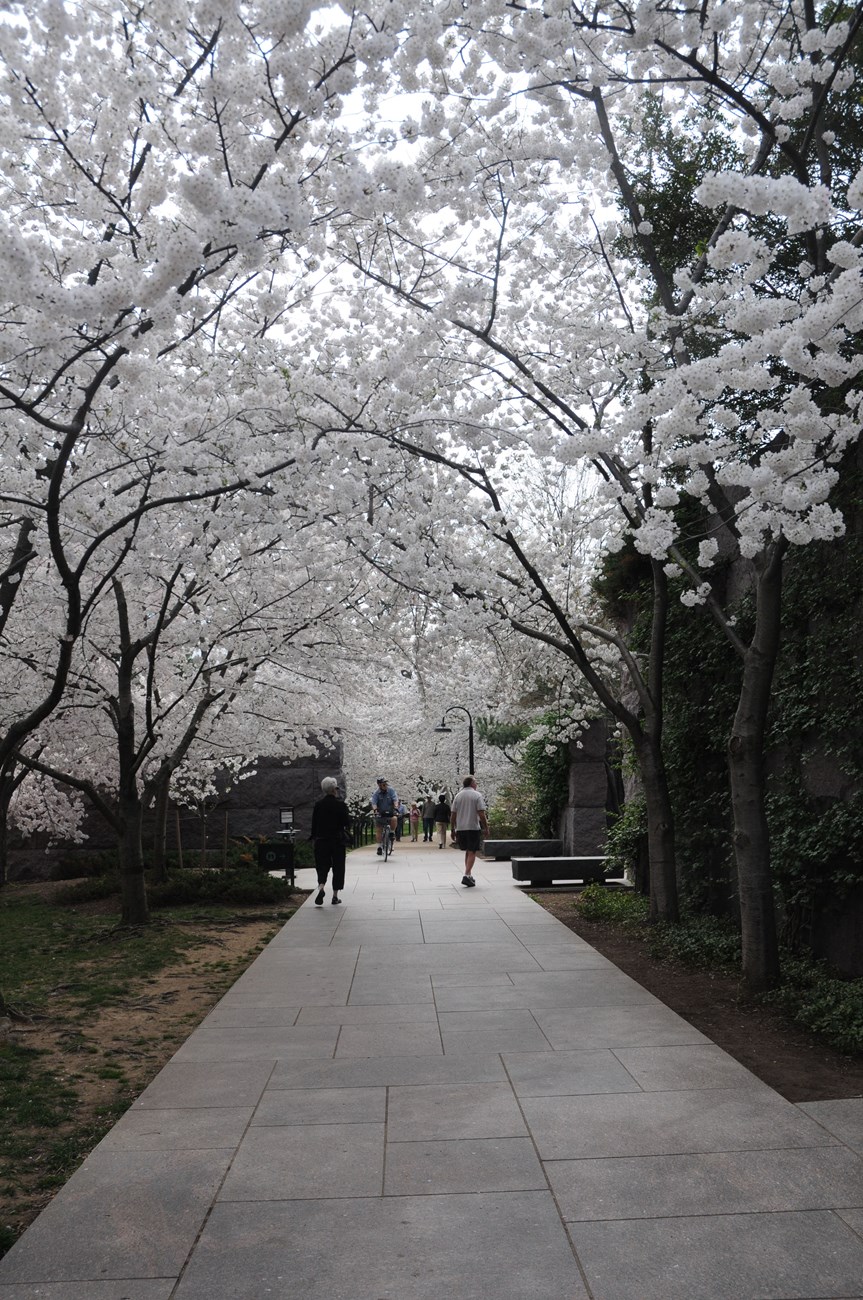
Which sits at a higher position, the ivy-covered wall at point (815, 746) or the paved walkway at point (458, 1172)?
the ivy-covered wall at point (815, 746)

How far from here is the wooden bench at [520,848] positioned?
19594 mm

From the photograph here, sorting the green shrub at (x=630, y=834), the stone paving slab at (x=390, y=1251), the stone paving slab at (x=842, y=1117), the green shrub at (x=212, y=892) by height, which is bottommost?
the stone paving slab at (x=390, y=1251)

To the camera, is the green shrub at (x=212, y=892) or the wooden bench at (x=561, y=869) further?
the wooden bench at (x=561, y=869)

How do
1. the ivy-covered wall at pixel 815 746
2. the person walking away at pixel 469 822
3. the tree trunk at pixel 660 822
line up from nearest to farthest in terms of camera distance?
1. the ivy-covered wall at pixel 815 746
2. the tree trunk at pixel 660 822
3. the person walking away at pixel 469 822

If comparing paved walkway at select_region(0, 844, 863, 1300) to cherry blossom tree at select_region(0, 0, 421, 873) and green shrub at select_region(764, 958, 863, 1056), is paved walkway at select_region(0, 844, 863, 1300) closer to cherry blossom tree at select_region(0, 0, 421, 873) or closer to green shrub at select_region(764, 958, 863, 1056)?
green shrub at select_region(764, 958, 863, 1056)

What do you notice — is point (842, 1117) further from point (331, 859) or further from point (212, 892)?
point (212, 892)

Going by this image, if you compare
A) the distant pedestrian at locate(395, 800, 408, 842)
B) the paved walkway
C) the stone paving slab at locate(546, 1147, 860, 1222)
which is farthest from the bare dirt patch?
the distant pedestrian at locate(395, 800, 408, 842)

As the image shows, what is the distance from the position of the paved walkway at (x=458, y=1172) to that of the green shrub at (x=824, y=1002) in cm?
71

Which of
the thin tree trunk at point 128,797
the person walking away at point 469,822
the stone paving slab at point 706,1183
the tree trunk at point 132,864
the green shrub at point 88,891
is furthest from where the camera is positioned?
the person walking away at point 469,822

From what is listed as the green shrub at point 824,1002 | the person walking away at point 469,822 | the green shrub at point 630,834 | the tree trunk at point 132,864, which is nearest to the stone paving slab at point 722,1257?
the green shrub at point 824,1002

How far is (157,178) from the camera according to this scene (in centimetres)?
637

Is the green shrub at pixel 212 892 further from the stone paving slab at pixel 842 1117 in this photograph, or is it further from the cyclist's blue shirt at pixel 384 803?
the stone paving slab at pixel 842 1117

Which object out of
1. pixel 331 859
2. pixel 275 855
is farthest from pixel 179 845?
pixel 331 859

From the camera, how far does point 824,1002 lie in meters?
6.23
